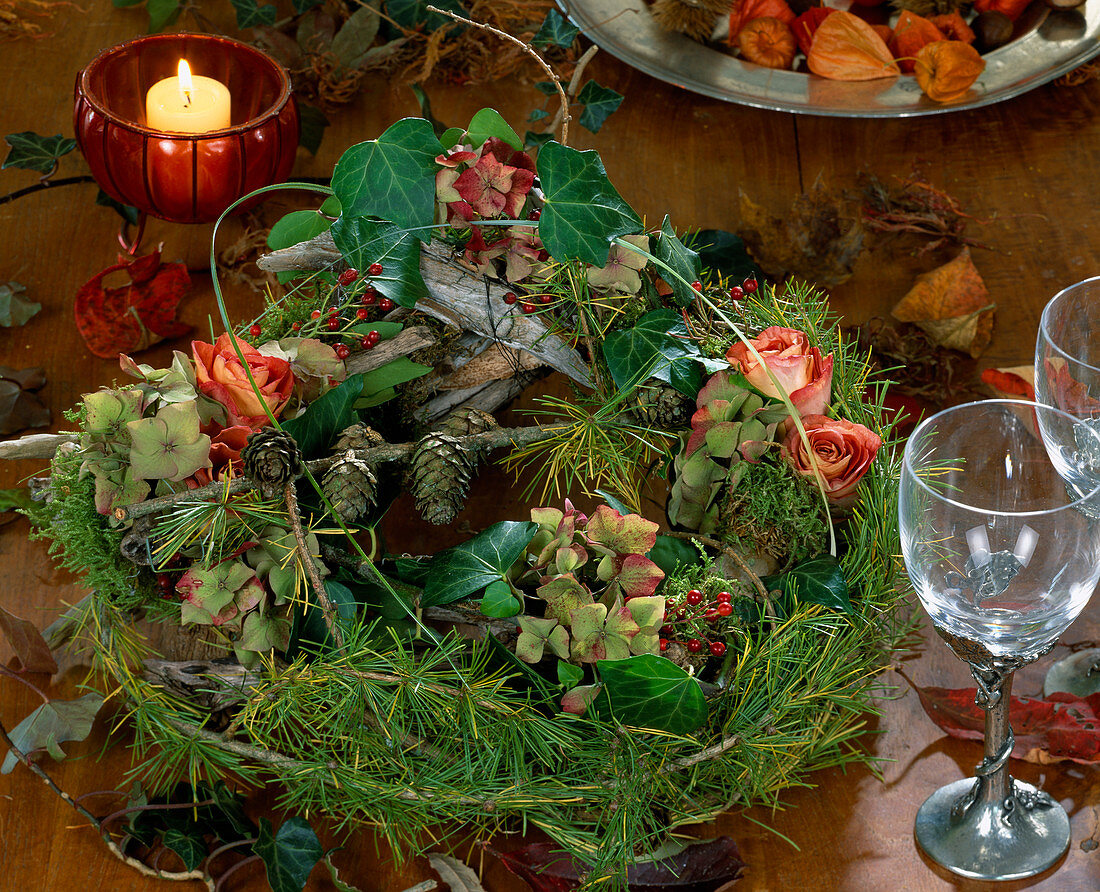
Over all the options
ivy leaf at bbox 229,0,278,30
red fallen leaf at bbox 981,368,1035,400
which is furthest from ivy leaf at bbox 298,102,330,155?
red fallen leaf at bbox 981,368,1035,400

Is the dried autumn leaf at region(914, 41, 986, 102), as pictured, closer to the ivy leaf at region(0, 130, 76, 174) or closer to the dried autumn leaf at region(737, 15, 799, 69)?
the dried autumn leaf at region(737, 15, 799, 69)

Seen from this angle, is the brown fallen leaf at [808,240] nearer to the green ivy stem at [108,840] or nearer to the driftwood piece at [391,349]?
the driftwood piece at [391,349]

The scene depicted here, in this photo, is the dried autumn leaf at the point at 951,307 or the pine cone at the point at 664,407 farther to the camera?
the dried autumn leaf at the point at 951,307

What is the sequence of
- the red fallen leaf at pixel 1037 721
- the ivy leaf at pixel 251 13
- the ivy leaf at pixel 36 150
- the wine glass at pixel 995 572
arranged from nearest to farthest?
the wine glass at pixel 995 572 < the red fallen leaf at pixel 1037 721 < the ivy leaf at pixel 36 150 < the ivy leaf at pixel 251 13

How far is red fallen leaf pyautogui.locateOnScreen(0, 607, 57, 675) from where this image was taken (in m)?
0.55

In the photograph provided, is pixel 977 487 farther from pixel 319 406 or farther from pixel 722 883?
pixel 319 406

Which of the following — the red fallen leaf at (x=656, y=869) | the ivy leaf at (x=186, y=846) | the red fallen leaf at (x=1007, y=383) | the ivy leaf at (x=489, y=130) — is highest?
the ivy leaf at (x=489, y=130)

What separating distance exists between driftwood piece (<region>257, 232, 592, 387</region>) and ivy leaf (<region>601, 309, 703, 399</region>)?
0.15 ft

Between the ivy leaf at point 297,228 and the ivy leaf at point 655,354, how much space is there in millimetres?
178

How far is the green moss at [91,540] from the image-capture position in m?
0.50

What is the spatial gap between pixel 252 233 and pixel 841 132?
483 millimetres

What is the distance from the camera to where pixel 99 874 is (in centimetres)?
51

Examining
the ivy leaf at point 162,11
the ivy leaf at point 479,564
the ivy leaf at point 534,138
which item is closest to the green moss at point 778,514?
the ivy leaf at point 479,564

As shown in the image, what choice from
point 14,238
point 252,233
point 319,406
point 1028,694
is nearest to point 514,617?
point 319,406
